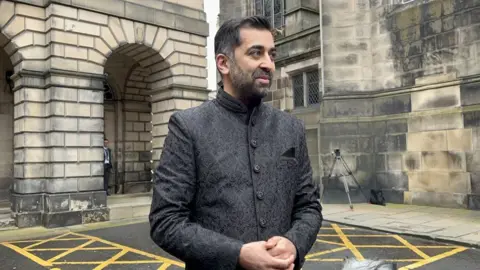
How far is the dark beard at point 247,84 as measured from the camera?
6.22ft

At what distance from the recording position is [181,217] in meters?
1.75

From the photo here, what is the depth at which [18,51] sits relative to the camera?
10.5 metres

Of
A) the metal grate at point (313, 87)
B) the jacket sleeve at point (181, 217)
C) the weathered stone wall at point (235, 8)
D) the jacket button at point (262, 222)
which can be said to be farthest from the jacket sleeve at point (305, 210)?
the weathered stone wall at point (235, 8)

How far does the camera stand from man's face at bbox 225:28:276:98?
6.21ft

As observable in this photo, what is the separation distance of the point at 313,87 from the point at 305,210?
42.6ft

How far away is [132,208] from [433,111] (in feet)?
28.8

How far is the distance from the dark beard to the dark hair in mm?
102

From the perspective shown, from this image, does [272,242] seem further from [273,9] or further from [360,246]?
[273,9]

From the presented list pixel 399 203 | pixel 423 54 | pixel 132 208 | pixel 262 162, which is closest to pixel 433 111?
pixel 423 54

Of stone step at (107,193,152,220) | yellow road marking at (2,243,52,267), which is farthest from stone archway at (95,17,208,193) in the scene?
yellow road marking at (2,243,52,267)

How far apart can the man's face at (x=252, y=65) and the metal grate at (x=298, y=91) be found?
13.3 meters

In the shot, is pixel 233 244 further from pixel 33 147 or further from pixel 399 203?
pixel 399 203

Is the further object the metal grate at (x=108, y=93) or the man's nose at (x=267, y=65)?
the metal grate at (x=108, y=93)

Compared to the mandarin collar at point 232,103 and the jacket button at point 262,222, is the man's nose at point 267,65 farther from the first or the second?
the jacket button at point 262,222
